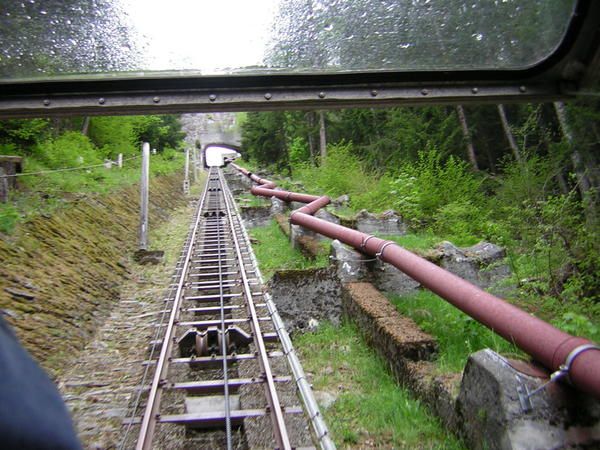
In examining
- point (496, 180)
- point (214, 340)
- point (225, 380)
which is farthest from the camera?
point (496, 180)

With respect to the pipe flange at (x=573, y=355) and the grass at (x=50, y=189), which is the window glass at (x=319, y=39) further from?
the grass at (x=50, y=189)

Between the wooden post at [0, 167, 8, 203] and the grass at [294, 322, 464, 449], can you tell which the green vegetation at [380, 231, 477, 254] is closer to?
the grass at [294, 322, 464, 449]

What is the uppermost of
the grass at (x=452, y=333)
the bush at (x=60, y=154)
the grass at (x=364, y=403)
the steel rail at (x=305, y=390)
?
the bush at (x=60, y=154)

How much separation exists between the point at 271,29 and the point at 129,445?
3.32 metres

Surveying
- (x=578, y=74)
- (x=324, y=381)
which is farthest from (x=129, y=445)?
(x=578, y=74)

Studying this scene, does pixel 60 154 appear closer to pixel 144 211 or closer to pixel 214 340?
pixel 144 211

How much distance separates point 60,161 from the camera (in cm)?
1423

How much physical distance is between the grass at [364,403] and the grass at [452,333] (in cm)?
55

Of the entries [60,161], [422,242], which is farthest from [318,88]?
[60,161]

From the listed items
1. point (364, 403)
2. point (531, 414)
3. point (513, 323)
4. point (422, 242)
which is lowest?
point (364, 403)

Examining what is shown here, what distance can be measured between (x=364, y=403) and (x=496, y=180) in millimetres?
8660

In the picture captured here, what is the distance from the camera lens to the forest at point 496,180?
508 centimetres

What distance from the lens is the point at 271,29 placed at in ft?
9.28

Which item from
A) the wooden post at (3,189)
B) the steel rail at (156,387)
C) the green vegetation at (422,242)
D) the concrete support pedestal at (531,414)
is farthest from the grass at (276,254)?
the concrete support pedestal at (531,414)
